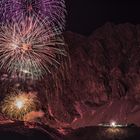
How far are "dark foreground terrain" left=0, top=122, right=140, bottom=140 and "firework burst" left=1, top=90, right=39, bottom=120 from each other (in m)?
12.4

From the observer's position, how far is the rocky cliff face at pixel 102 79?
10344 centimetres

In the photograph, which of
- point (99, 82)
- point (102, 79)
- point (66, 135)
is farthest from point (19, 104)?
point (102, 79)

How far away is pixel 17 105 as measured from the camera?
78.9m

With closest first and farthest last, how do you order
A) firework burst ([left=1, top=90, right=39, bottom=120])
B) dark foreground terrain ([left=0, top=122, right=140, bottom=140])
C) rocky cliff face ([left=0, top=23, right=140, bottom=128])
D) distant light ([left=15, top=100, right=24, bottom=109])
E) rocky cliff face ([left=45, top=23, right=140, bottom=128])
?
1. dark foreground terrain ([left=0, top=122, right=140, bottom=140])
2. distant light ([left=15, top=100, right=24, bottom=109])
3. firework burst ([left=1, top=90, right=39, bottom=120])
4. rocky cliff face ([left=0, top=23, right=140, bottom=128])
5. rocky cliff face ([left=45, top=23, right=140, bottom=128])

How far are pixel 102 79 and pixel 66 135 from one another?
4545 cm

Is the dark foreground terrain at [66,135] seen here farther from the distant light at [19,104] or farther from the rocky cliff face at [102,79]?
the rocky cliff face at [102,79]

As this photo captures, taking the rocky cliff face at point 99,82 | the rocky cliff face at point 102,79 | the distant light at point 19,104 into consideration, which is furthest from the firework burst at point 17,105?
the rocky cliff face at point 102,79

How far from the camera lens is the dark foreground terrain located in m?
A: 60.3

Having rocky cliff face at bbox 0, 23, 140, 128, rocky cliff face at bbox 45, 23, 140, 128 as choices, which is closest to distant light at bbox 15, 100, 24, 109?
rocky cliff face at bbox 0, 23, 140, 128

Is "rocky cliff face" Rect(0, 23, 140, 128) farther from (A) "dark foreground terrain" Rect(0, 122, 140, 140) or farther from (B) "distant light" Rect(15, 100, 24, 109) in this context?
(A) "dark foreground terrain" Rect(0, 122, 140, 140)

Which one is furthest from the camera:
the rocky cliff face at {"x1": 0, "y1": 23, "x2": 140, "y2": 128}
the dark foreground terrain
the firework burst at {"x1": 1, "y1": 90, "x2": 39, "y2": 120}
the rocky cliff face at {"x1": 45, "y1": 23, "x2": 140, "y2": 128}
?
the rocky cliff face at {"x1": 45, "y1": 23, "x2": 140, "y2": 128}

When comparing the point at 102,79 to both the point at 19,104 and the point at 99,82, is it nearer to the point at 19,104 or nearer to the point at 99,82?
the point at 99,82

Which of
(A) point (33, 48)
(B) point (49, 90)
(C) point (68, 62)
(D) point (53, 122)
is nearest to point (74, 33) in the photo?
(C) point (68, 62)

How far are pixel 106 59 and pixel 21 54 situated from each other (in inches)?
1987
